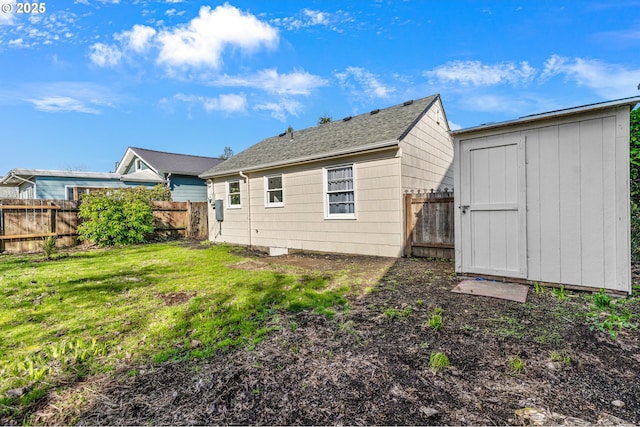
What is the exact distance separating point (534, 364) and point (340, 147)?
21.1 feet

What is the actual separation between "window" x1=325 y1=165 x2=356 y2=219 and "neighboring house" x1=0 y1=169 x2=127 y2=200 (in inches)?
493

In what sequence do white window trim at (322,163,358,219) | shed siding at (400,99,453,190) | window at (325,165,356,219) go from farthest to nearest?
window at (325,165,356,219) < white window trim at (322,163,358,219) < shed siding at (400,99,453,190)

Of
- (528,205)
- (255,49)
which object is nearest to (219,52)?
(255,49)

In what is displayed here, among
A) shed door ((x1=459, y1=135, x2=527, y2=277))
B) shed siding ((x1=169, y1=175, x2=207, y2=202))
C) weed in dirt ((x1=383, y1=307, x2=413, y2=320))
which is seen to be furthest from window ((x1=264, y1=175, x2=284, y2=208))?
shed siding ((x1=169, y1=175, x2=207, y2=202))

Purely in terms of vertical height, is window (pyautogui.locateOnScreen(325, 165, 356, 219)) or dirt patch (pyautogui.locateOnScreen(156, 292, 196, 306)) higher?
window (pyautogui.locateOnScreen(325, 165, 356, 219))

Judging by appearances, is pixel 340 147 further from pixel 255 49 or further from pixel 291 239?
pixel 255 49

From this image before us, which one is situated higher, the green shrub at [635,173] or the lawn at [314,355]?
the green shrub at [635,173]

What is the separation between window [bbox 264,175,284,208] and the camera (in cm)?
951

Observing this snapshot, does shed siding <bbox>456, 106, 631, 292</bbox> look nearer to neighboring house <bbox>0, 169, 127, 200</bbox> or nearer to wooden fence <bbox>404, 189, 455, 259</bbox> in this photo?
wooden fence <bbox>404, 189, 455, 259</bbox>

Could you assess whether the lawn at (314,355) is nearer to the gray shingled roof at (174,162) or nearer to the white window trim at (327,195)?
the white window trim at (327,195)

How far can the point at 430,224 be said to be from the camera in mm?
6684

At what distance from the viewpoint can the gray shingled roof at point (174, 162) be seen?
16266 millimetres

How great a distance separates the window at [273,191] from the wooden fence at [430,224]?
4247 mm

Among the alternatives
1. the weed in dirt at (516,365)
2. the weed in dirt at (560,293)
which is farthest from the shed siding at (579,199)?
the weed in dirt at (516,365)
